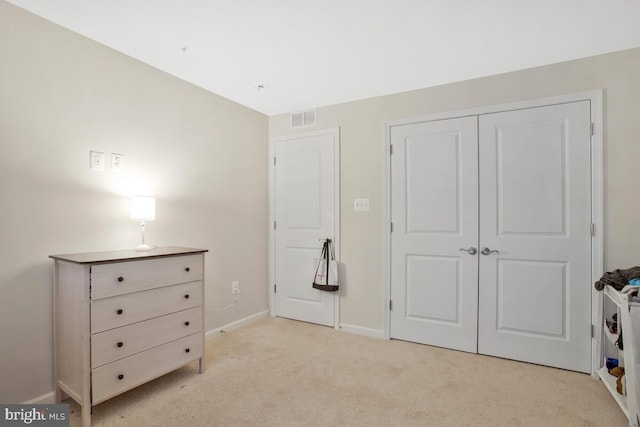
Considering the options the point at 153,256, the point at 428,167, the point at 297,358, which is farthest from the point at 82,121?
the point at 428,167

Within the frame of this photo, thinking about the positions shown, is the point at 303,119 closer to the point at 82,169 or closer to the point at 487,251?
the point at 82,169

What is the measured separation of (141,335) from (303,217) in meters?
1.96

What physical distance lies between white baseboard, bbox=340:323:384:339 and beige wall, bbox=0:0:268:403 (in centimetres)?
119

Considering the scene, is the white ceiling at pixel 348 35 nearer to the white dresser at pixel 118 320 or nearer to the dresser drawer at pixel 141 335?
the white dresser at pixel 118 320

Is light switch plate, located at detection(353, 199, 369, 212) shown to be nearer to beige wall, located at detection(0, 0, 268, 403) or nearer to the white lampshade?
beige wall, located at detection(0, 0, 268, 403)

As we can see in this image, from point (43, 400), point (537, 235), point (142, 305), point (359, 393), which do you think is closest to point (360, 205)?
point (537, 235)

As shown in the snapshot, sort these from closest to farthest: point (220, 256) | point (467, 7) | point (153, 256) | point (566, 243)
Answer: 1. point (467, 7)
2. point (153, 256)
3. point (566, 243)
4. point (220, 256)

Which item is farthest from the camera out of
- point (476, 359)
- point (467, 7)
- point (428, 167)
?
point (428, 167)

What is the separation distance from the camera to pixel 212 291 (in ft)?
10.4

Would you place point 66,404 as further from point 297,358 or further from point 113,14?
point 113,14

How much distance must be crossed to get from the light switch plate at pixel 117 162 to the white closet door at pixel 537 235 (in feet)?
9.34

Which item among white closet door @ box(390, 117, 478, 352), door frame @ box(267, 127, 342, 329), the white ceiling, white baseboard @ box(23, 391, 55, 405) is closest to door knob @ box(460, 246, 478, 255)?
white closet door @ box(390, 117, 478, 352)

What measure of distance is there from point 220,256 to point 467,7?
2.79m

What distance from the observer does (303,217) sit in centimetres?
365
